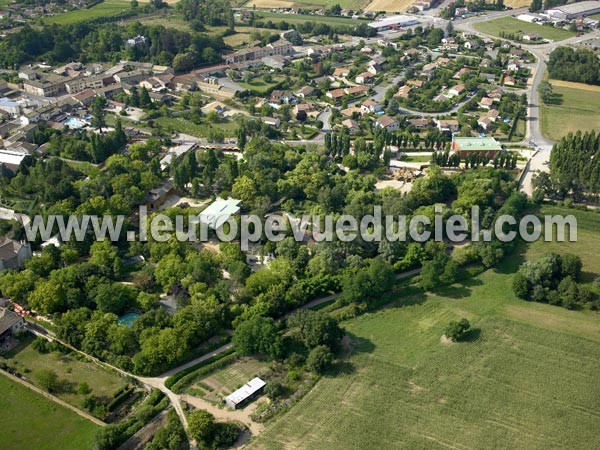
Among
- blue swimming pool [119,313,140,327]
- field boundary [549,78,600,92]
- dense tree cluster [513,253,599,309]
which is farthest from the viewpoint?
field boundary [549,78,600,92]

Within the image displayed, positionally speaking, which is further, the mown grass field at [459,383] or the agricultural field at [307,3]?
the agricultural field at [307,3]

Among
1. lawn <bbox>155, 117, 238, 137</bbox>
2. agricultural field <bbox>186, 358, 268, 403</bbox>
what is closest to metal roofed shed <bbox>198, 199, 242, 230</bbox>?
agricultural field <bbox>186, 358, 268, 403</bbox>

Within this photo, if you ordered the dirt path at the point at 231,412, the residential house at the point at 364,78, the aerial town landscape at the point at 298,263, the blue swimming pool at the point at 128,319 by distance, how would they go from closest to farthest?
1. the dirt path at the point at 231,412
2. the aerial town landscape at the point at 298,263
3. the blue swimming pool at the point at 128,319
4. the residential house at the point at 364,78

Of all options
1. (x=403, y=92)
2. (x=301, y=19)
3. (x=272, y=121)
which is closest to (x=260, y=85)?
(x=272, y=121)

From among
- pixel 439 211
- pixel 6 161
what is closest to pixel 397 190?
pixel 439 211

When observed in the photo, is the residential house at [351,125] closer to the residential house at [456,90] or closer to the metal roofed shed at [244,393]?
the residential house at [456,90]

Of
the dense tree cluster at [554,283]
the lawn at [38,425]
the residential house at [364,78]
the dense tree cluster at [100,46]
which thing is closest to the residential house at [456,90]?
the residential house at [364,78]

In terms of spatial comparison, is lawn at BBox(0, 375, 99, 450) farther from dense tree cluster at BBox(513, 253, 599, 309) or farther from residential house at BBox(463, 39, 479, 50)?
residential house at BBox(463, 39, 479, 50)
